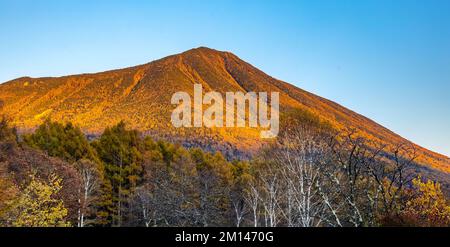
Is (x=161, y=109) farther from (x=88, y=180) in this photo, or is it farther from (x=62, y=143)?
(x=88, y=180)

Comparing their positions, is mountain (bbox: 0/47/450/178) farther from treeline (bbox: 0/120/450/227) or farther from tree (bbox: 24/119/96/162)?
tree (bbox: 24/119/96/162)

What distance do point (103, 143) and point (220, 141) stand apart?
82.9 m

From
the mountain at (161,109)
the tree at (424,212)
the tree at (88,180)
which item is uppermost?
the mountain at (161,109)

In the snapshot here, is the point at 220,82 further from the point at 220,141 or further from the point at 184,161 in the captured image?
the point at 184,161

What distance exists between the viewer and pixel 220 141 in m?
128

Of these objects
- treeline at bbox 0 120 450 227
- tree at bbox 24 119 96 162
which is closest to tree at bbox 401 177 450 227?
treeline at bbox 0 120 450 227
